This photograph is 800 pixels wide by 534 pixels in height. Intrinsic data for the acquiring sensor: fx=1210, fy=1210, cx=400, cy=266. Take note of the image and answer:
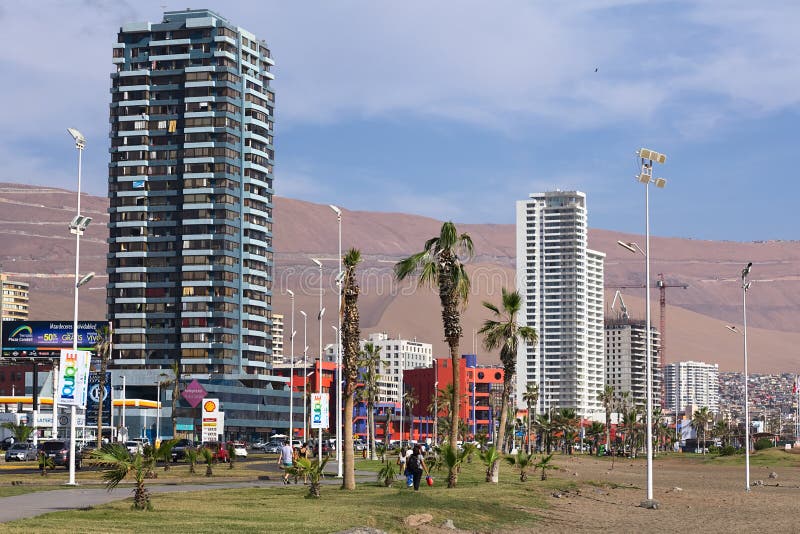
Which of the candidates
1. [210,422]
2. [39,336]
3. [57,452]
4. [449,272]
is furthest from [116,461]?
[39,336]

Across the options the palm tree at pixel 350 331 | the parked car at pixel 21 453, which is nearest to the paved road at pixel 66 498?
the palm tree at pixel 350 331

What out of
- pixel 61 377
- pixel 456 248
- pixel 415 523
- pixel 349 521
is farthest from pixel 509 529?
pixel 61 377

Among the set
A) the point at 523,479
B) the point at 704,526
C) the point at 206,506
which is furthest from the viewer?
the point at 523,479

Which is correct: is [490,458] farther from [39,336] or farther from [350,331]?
[39,336]

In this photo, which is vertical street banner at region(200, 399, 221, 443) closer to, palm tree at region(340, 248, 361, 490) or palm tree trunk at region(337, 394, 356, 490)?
palm tree at region(340, 248, 361, 490)

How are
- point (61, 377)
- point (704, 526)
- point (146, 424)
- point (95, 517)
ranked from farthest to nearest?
point (146, 424) → point (61, 377) → point (704, 526) → point (95, 517)

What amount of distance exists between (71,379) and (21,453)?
53.5 metres

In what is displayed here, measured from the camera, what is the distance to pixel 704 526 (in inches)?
1725

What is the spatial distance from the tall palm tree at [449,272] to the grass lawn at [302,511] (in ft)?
20.8

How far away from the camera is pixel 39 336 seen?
164625 millimetres

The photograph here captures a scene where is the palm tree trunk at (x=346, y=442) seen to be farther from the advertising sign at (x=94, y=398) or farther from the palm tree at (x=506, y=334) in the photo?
the advertising sign at (x=94, y=398)

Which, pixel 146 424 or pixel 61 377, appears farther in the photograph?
pixel 146 424

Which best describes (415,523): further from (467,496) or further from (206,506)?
(467,496)

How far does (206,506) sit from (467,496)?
524 inches
